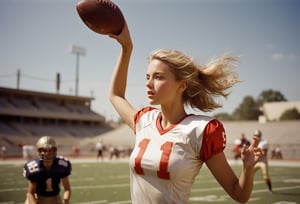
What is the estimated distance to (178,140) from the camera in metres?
2.03

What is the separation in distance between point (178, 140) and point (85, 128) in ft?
144

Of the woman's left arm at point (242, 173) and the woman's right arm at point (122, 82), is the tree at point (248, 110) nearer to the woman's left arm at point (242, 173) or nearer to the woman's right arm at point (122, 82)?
the woman's right arm at point (122, 82)

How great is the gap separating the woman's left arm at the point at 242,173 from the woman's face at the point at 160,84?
407 mm

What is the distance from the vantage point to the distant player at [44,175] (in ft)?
12.4

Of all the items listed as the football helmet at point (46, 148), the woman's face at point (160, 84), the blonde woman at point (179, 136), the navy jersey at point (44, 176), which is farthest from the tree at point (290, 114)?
the woman's face at point (160, 84)

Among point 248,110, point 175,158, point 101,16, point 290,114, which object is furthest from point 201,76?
point 248,110

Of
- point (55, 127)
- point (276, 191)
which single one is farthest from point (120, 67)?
point (55, 127)

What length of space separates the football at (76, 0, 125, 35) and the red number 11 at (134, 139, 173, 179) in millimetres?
816

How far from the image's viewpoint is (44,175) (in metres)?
3.83

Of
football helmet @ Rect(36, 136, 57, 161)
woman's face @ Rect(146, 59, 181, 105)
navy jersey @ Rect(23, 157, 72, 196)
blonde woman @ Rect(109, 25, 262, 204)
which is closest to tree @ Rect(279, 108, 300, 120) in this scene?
navy jersey @ Rect(23, 157, 72, 196)

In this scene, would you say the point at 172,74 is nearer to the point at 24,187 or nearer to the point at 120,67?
the point at 120,67

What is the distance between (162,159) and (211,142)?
0.26 m

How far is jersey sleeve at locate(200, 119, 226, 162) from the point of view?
1968 millimetres

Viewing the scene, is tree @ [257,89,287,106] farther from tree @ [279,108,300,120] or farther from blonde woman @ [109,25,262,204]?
blonde woman @ [109,25,262,204]
